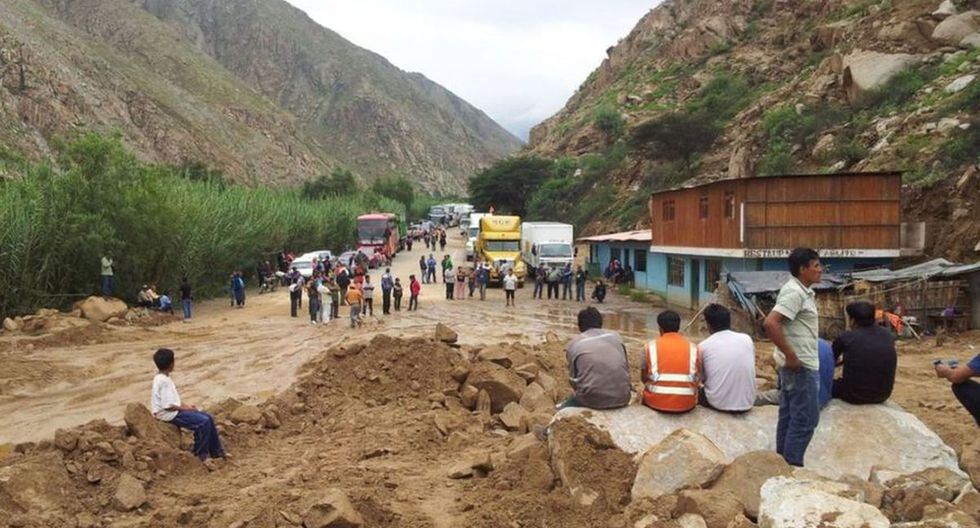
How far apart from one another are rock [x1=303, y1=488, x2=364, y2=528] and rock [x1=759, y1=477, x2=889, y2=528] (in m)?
2.91

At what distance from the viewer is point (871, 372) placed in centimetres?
612

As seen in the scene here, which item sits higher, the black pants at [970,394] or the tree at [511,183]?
the tree at [511,183]

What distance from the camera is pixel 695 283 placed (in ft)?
88.8

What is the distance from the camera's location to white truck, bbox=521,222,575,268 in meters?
34.2

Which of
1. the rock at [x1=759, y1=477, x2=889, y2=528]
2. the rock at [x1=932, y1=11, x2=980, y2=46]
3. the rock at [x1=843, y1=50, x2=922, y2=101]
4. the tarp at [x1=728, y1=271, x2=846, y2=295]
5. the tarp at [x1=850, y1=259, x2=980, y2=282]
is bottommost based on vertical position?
the rock at [x1=759, y1=477, x2=889, y2=528]

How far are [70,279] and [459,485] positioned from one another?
785 inches

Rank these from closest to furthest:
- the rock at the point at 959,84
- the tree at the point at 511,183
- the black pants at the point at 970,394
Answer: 1. the black pants at the point at 970,394
2. the rock at the point at 959,84
3. the tree at the point at 511,183

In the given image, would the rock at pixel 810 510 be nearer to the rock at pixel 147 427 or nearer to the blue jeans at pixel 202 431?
the blue jeans at pixel 202 431

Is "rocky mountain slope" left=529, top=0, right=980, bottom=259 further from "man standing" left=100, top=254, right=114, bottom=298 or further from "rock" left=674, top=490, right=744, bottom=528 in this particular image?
"man standing" left=100, top=254, right=114, bottom=298

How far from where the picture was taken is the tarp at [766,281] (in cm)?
1866

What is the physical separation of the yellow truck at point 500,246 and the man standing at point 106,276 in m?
16.5

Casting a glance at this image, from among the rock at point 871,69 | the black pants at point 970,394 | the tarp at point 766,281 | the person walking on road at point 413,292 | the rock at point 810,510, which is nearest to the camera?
the rock at point 810,510

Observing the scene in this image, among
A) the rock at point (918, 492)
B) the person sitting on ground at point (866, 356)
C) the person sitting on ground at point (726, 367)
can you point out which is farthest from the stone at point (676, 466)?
the person sitting on ground at point (866, 356)

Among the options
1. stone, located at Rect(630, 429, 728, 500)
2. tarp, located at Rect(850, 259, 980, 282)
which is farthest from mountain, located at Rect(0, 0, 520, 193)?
stone, located at Rect(630, 429, 728, 500)
